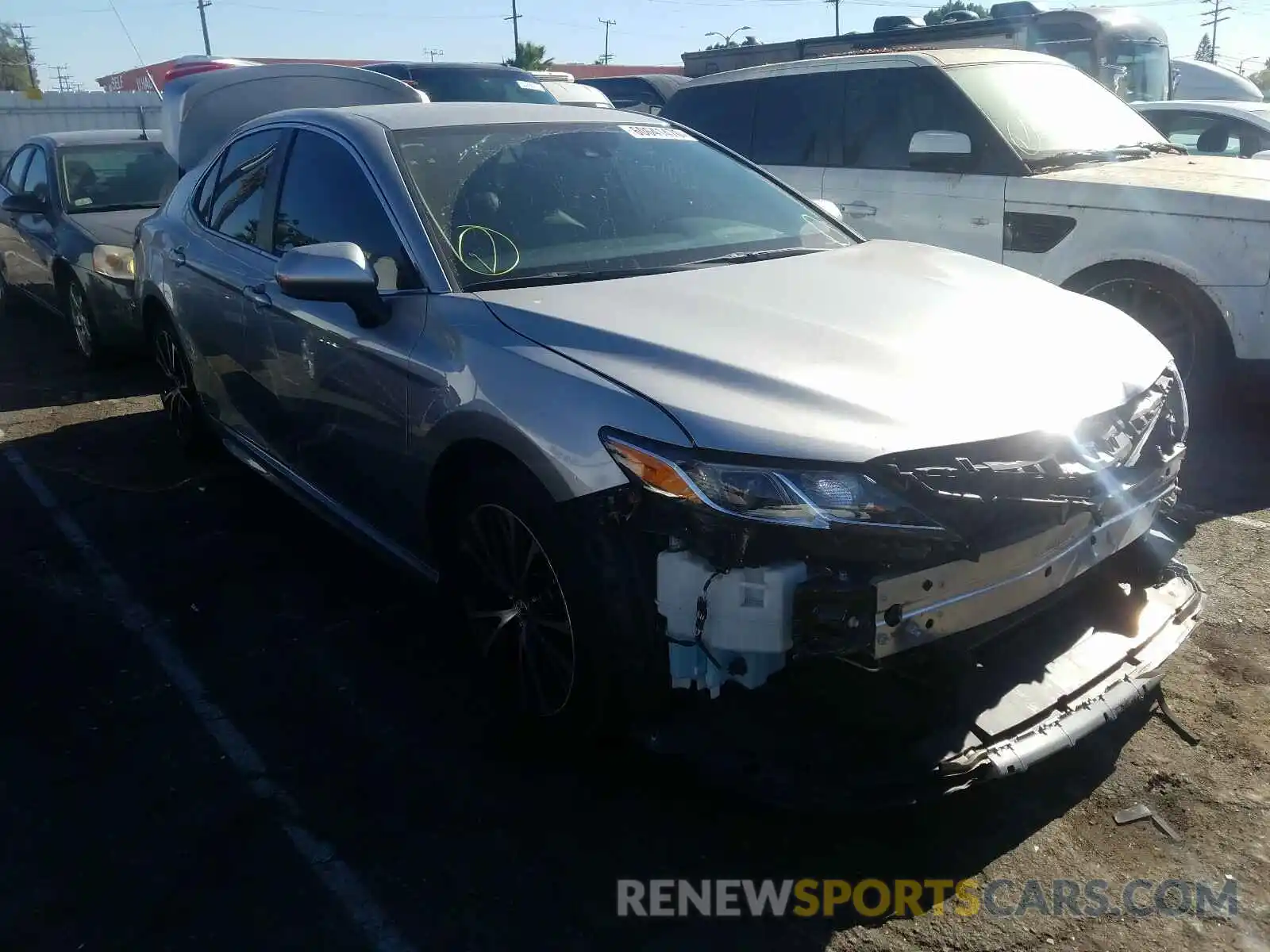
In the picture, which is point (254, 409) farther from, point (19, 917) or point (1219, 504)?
point (1219, 504)

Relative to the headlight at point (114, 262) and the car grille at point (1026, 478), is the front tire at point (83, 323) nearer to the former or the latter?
the headlight at point (114, 262)

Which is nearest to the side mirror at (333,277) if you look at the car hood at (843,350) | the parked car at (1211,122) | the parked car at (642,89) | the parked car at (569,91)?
the car hood at (843,350)

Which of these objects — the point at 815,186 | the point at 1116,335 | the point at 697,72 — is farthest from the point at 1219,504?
the point at 697,72

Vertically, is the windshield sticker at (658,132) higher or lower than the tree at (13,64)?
lower

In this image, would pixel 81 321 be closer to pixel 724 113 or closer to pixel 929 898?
pixel 724 113

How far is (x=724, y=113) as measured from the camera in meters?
7.63

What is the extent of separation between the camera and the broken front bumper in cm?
240

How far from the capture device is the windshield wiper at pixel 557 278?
10.5 ft

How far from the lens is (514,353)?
2.84 meters

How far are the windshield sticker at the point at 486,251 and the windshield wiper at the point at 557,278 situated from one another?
0.05 metres

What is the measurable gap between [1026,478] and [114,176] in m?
8.09

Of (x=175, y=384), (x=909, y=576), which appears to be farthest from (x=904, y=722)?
(x=175, y=384)

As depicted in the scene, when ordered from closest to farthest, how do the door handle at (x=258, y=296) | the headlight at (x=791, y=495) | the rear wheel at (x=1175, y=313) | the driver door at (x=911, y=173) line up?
the headlight at (x=791, y=495) < the door handle at (x=258, y=296) < the rear wheel at (x=1175, y=313) < the driver door at (x=911, y=173)

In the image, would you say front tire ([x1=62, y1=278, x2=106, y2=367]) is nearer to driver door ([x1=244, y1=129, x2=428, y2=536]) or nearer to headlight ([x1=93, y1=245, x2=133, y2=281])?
headlight ([x1=93, y1=245, x2=133, y2=281])
